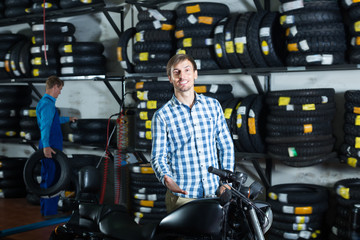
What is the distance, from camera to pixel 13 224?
18.1 ft

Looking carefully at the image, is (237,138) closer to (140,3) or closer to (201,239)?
(140,3)

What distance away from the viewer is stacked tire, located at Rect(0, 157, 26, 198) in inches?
270

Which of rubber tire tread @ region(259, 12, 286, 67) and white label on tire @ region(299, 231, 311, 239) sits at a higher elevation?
rubber tire tread @ region(259, 12, 286, 67)

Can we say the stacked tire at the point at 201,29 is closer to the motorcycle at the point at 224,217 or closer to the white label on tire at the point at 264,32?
the white label on tire at the point at 264,32

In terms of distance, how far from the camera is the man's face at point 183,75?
276 cm

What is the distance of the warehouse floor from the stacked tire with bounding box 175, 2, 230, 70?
259cm

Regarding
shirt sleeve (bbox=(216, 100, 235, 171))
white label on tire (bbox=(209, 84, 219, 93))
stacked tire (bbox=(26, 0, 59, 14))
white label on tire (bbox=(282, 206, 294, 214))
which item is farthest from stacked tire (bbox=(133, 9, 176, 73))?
shirt sleeve (bbox=(216, 100, 235, 171))

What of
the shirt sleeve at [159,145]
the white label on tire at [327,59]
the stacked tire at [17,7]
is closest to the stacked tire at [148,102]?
the white label on tire at [327,59]

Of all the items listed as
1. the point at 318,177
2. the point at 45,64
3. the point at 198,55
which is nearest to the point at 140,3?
the point at 198,55

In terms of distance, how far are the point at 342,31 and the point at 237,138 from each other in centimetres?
143

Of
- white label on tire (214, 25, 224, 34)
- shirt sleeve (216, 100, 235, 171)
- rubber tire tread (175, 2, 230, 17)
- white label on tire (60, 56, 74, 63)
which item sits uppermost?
rubber tire tread (175, 2, 230, 17)

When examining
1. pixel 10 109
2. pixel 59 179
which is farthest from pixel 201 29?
pixel 10 109

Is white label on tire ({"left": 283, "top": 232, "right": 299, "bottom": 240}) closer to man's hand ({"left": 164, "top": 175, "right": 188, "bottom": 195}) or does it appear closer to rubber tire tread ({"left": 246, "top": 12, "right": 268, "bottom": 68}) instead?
rubber tire tread ({"left": 246, "top": 12, "right": 268, "bottom": 68})

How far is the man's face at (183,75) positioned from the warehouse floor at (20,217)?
297cm
